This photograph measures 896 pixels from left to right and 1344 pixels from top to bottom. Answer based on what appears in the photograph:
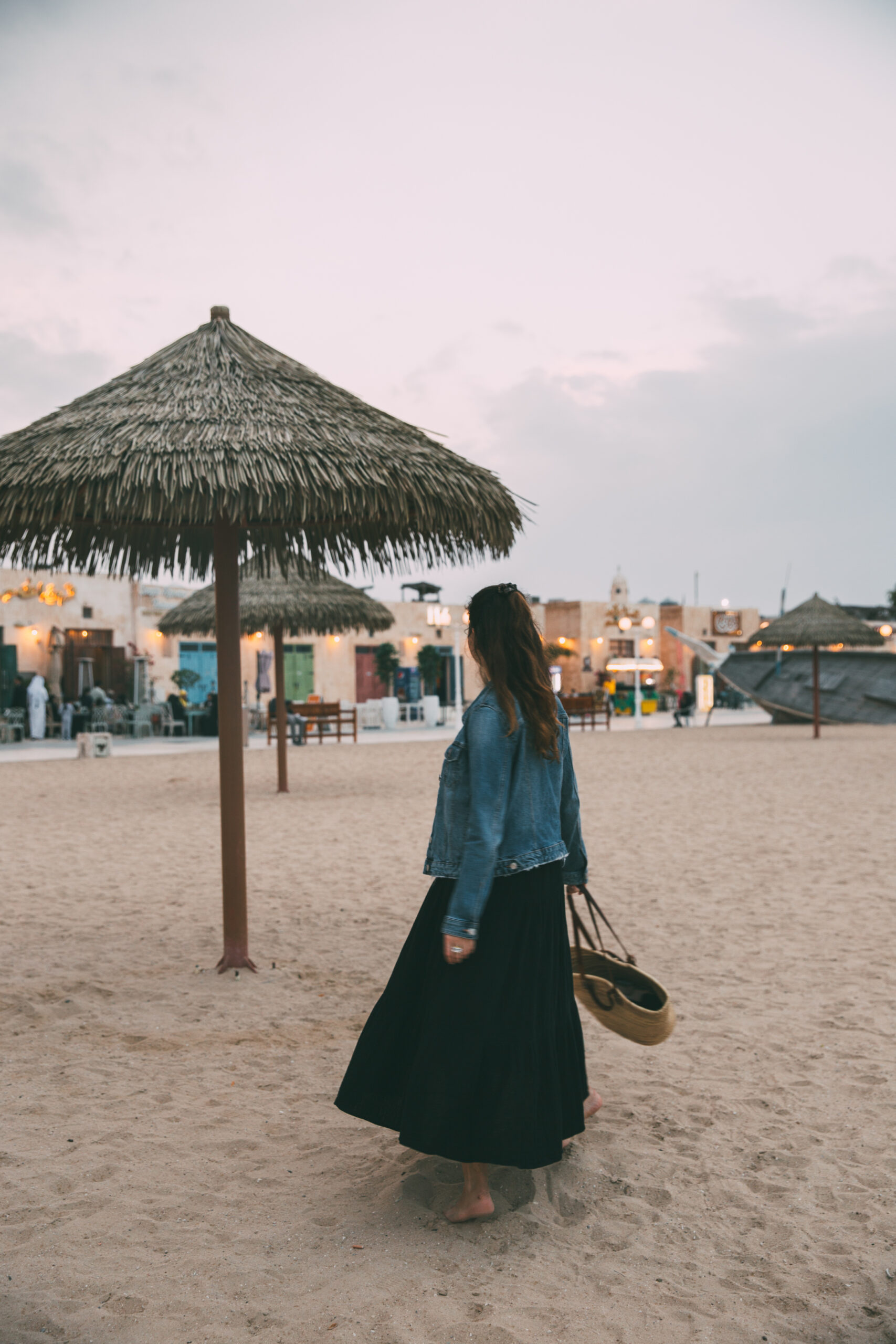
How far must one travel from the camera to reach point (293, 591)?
38.7 feet

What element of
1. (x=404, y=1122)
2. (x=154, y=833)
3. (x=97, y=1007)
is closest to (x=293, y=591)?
(x=154, y=833)

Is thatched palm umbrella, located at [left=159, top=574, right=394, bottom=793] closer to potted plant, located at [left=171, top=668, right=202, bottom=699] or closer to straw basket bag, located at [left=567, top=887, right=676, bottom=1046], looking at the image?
straw basket bag, located at [left=567, top=887, right=676, bottom=1046]

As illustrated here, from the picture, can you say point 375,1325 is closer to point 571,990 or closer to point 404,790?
point 571,990

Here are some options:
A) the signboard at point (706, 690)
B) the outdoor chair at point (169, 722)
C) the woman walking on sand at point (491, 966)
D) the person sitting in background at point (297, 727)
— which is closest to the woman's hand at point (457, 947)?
the woman walking on sand at point (491, 966)

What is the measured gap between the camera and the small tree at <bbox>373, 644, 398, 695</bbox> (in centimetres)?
2806

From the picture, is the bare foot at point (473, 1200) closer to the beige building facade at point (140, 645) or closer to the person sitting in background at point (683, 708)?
the beige building facade at point (140, 645)

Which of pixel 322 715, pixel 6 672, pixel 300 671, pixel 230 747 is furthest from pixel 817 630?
pixel 230 747

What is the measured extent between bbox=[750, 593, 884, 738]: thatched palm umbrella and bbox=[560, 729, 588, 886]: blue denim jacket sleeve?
17796 mm

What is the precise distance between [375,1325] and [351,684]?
2676cm

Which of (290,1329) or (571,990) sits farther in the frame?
(571,990)

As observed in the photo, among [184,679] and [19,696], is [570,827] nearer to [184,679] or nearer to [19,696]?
[19,696]

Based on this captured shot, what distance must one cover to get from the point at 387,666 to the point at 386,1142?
2534 centimetres

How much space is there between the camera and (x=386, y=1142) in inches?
111

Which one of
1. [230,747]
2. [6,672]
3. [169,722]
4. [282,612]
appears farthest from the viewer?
[169,722]
